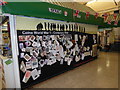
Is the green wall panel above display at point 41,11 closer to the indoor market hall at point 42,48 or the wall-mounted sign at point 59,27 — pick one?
the indoor market hall at point 42,48

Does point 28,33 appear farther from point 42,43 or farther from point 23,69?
point 23,69

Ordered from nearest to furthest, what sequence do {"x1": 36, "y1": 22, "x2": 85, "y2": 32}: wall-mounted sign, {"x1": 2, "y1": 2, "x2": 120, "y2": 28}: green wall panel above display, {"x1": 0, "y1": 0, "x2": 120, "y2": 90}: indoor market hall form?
{"x1": 2, "y1": 2, "x2": 120, "y2": 28}: green wall panel above display < {"x1": 0, "y1": 0, "x2": 120, "y2": 90}: indoor market hall < {"x1": 36, "y1": 22, "x2": 85, "y2": 32}: wall-mounted sign

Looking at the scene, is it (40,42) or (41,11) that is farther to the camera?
(40,42)

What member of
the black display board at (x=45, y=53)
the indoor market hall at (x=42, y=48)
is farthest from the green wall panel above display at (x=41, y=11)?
the black display board at (x=45, y=53)

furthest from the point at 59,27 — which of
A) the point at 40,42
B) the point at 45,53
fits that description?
the point at 45,53

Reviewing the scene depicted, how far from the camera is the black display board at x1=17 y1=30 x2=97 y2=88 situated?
7.92ft

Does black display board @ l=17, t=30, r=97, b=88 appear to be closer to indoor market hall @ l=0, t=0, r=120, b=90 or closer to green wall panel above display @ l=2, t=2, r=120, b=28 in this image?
indoor market hall @ l=0, t=0, r=120, b=90

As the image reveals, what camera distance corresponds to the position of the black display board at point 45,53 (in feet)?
7.92

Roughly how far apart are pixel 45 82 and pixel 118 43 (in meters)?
7.56

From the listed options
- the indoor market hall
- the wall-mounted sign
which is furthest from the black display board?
the wall-mounted sign

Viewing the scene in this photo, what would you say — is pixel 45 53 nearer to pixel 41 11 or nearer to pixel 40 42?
pixel 40 42

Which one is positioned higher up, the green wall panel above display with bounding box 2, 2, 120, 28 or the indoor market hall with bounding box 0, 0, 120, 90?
the green wall panel above display with bounding box 2, 2, 120, 28

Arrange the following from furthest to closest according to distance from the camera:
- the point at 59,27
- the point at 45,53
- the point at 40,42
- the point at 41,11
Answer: the point at 59,27 < the point at 45,53 < the point at 40,42 < the point at 41,11

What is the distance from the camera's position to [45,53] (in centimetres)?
282
